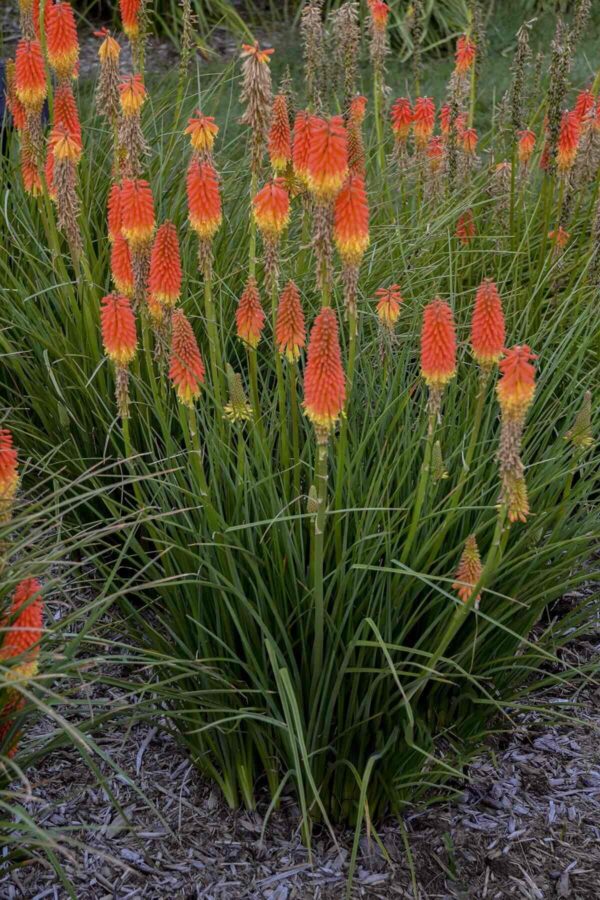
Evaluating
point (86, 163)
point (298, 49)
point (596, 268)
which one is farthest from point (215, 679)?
point (298, 49)

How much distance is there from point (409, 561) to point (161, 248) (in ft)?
3.23

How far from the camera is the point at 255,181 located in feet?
8.39

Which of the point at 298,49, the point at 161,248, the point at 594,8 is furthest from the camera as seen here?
the point at 594,8

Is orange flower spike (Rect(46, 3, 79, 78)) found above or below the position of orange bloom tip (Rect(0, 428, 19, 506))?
above

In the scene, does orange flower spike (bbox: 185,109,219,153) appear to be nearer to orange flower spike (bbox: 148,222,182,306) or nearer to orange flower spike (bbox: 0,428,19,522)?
orange flower spike (bbox: 148,222,182,306)

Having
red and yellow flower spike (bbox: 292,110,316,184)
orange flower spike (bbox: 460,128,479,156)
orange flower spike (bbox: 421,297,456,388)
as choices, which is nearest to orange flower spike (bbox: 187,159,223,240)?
red and yellow flower spike (bbox: 292,110,316,184)

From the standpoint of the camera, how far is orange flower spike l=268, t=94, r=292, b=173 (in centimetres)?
272

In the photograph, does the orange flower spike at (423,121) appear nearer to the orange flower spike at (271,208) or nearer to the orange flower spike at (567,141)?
the orange flower spike at (567,141)

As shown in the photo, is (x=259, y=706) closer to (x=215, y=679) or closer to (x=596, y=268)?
(x=215, y=679)

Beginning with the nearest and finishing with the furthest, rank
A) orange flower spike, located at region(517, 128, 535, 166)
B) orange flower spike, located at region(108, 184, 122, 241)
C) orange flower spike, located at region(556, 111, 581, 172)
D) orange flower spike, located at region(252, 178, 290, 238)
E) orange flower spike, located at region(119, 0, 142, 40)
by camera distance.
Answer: orange flower spike, located at region(252, 178, 290, 238) → orange flower spike, located at region(108, 184, 122, 241) → orange flower spike, located at region(119, 0, 142, 40) → orange flower spike, located at region(556, 111, 581, 172) → orange flower spike, located at region(517, 128, 535, 166)

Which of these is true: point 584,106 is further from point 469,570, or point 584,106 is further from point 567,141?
point 469,570

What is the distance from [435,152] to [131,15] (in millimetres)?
1393

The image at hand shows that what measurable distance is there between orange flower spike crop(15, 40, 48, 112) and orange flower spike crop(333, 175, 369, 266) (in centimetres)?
133

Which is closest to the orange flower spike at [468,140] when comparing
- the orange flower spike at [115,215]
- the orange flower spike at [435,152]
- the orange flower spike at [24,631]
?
the orange flower spike at [435,152]
